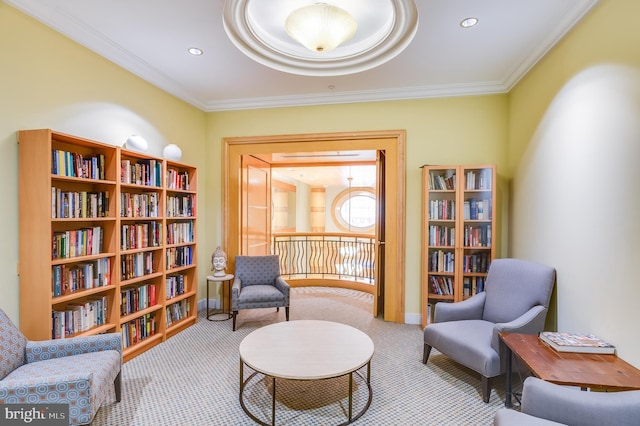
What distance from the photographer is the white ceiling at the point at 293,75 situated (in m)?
2.28

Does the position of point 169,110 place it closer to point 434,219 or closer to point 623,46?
point 434,219

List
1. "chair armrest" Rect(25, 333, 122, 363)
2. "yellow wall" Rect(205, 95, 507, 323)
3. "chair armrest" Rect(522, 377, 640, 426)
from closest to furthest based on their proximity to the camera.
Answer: "chair armrest" Rect(522, 377, 640, 426) → "chair armrest" Rect(25, 333, 122, 363) → "yellow wall" Rect(205, 95, 507, 323)

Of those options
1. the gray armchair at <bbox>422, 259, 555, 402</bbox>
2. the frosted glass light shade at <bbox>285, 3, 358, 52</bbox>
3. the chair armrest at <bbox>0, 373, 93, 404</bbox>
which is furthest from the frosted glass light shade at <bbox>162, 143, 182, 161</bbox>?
the gray armchair at <bbox>422, 259, 555, 402</bbox>

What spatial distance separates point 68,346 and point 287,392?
1.54 m

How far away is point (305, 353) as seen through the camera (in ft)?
7.00

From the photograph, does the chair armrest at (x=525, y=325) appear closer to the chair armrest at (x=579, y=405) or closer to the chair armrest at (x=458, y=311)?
the chair armrest at (x=458, y=311)

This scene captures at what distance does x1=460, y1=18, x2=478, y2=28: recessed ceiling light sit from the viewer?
2400 mm

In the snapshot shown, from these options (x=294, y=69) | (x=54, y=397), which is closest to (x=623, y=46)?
(x=294, y=69)

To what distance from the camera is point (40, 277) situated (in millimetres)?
2154

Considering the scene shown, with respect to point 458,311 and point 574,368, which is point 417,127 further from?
point 574,368

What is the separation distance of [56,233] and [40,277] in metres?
0.34

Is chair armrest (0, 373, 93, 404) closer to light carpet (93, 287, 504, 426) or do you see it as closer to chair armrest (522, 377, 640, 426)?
light carpet (93, 287, 504, 426)

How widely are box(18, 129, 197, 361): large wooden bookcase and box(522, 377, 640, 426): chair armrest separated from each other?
3084mm

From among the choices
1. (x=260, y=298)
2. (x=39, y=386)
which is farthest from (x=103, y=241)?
(x=260, y=298)
